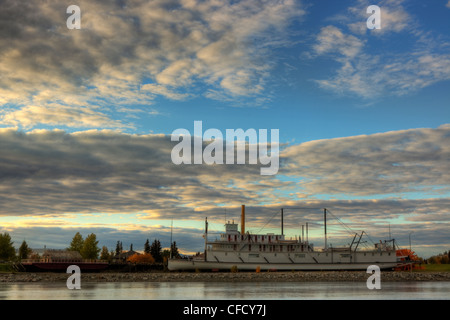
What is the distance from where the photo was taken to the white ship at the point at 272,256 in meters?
85.7

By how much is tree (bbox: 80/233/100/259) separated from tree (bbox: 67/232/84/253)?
520 centimetres

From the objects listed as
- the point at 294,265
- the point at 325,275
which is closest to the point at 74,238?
the point at 294,265

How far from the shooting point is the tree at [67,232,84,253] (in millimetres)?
108625

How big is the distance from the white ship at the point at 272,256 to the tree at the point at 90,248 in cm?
2678

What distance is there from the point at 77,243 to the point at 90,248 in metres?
7.83

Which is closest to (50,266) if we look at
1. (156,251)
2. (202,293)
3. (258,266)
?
(258,266)

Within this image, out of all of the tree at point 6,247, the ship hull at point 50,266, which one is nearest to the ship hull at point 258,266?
the ship hull at point 50,266

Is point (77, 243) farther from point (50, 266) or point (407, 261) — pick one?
point (407, 261)

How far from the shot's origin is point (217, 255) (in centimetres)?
8569

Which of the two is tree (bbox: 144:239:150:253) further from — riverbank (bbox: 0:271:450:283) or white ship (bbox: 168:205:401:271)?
riverbank (bbox: 0:271:450:283)

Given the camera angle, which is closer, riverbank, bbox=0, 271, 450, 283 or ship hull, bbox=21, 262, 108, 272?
riverbank, bbox=0, 271, 450, 283

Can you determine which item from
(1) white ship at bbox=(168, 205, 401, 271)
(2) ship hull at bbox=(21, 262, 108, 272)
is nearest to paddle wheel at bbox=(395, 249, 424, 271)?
(1) white ship at bbox=(168, 205, 401, 271)

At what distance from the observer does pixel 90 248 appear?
104 metres
